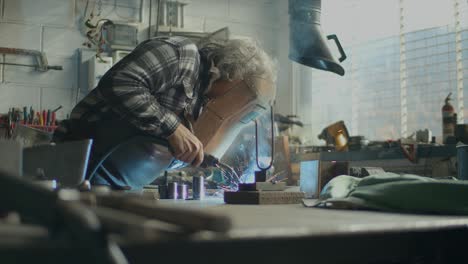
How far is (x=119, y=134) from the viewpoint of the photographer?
2.01 meters

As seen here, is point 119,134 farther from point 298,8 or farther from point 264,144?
point 298,8

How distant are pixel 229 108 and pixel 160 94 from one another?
0.89ft

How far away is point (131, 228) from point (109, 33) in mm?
3833

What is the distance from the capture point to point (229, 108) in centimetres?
212

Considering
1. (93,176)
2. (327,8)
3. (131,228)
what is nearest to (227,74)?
(93,176)

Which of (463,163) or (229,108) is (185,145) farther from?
(463,163)

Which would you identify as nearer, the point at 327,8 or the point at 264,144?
the point at 264,144

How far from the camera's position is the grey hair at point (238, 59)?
83.6 inches

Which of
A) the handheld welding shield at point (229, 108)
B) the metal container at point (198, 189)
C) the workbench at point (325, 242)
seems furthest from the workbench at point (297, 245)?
the handheld welding shield at point (229, 108)

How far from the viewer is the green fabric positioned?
106 centimetres

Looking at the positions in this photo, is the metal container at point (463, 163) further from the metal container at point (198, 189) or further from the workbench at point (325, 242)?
the metal container at point (198, 189)

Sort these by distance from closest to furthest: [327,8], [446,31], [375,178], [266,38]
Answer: [375,178] < [446,31] < [327,8] < [266,38]

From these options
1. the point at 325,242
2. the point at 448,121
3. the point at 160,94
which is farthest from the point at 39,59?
the point at 325,242

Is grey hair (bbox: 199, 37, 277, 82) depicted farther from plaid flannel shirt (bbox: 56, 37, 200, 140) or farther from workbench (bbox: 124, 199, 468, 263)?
workbench (bbox: 124, 199, 468, 263)
